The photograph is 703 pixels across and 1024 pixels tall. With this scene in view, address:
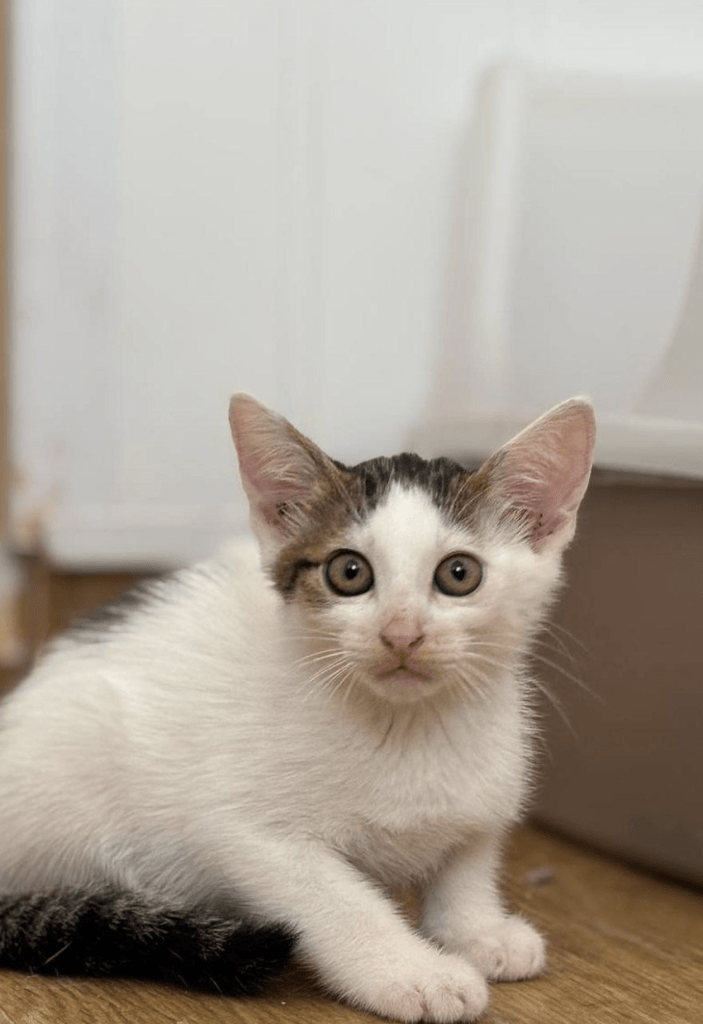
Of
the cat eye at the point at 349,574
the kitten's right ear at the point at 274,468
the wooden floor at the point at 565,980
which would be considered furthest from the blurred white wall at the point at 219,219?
the cat eye at the point at 349,574

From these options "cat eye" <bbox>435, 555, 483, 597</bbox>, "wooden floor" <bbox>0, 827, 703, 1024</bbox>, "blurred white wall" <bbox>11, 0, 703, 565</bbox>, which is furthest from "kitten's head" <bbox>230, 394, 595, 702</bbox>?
"blurred white wall" <bbox>11, 0, 703, 565</bbox>

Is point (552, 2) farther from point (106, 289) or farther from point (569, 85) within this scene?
point (106, 289)

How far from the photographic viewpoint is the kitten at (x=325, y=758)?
1216 mm

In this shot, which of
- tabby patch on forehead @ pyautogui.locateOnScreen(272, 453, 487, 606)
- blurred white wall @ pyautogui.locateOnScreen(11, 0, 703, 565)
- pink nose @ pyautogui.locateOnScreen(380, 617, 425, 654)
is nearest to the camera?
pink nose @ pyautogui.locateOnScreen(380, 617, 425, 654)

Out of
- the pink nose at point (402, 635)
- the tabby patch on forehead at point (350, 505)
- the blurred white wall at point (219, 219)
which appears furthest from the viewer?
the blurred white wall at point (219, 219)

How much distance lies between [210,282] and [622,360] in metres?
0.86

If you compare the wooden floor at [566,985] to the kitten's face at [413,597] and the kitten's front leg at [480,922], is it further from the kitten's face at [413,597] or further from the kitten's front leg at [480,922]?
the kitten's face at [413,597]

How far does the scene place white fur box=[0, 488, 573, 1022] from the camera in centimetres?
121

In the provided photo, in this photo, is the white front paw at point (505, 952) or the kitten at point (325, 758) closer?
the kitten at point (325, 758)

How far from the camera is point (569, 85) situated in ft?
8.35

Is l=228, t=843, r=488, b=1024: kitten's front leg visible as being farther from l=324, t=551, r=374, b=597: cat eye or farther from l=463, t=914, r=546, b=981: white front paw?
l=324, t=551, r=374, b=597: cat eye

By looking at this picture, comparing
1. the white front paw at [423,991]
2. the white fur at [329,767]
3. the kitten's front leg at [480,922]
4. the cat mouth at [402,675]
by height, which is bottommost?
the kitten's front leg at [480,922]

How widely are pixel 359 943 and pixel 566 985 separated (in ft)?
0.87

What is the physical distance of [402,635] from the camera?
45.5 inches
